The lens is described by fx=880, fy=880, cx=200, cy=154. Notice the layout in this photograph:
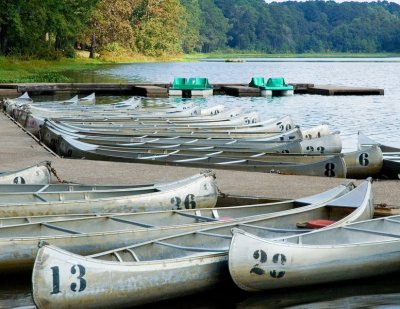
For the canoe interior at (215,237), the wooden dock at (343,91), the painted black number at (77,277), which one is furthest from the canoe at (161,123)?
the wooden dock at (343,91)

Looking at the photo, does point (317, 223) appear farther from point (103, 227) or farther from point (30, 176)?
point (30, 176)

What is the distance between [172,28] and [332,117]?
95325 millimetres

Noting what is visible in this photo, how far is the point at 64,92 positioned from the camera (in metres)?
45.2

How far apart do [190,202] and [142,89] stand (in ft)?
108

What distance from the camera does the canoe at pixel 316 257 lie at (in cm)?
901

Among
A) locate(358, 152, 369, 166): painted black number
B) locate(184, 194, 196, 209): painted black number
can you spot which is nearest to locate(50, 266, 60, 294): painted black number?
locate(184, 194, 196, 209): painted black number

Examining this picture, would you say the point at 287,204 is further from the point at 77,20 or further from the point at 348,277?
the point at 77,20

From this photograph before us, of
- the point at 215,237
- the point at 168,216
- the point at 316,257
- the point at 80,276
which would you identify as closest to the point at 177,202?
the point at 168,216

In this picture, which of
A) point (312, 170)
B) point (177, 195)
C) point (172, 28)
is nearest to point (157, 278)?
point (177, 195)

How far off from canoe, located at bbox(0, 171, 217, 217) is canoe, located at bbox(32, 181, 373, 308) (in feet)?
5.26

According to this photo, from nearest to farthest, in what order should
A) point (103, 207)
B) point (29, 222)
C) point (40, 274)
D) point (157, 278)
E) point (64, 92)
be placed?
point (40, 274)
point (157, 278)
point (29, 222)
point (103, 207)
point (64, 92)

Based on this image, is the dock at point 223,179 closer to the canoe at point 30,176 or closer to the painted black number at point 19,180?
the canoe at point 30,176

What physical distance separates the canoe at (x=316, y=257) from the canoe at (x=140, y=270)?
0.30m

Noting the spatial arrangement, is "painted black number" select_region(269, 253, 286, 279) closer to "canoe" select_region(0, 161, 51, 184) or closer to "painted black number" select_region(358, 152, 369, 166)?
"canoe" select_region(0, 161, 51, 184)
